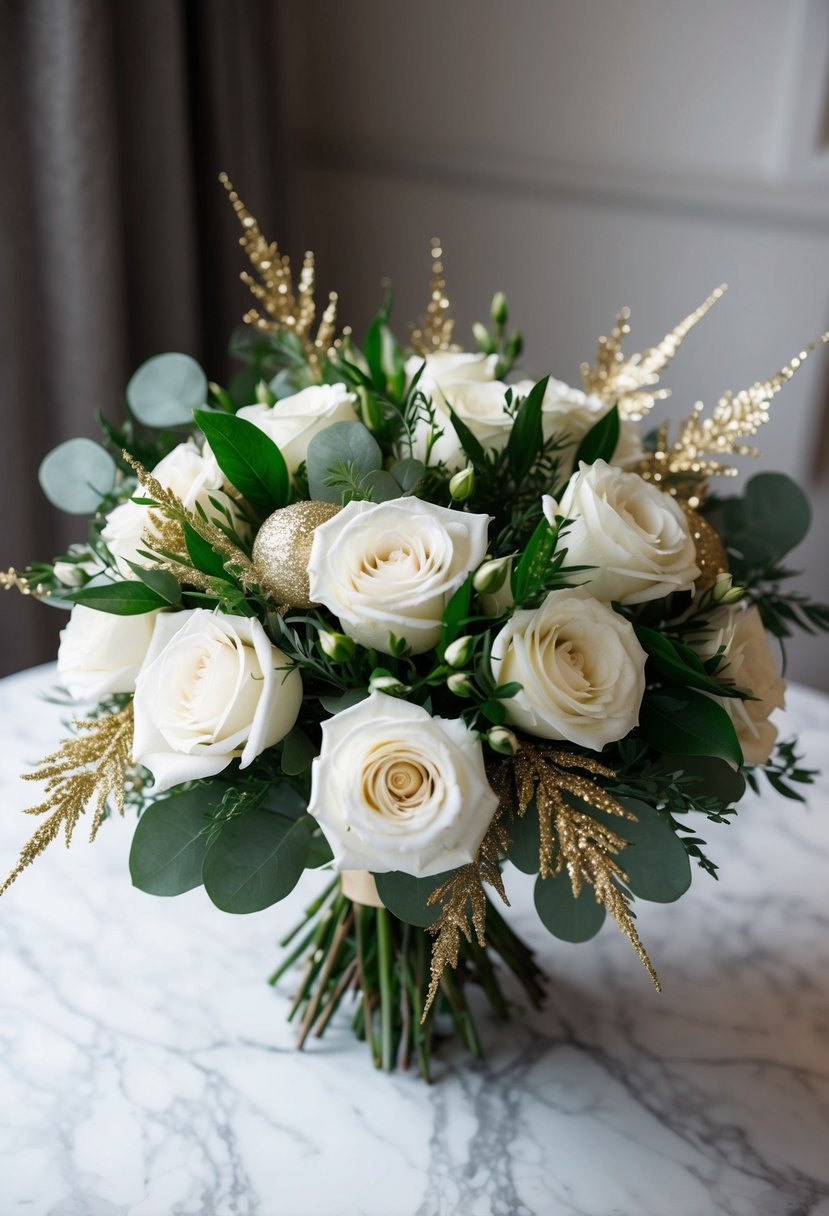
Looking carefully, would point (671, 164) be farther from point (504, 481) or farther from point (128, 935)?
point (128, 935)

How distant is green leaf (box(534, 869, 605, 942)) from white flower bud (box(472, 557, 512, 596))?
0.71 ft

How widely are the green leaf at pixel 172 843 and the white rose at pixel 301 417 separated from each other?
218 mm

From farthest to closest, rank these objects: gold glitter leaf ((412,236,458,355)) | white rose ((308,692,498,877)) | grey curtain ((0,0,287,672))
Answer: grey curtain ((0,0,287,672)) → gold glitter leaf ((412,236,458,355)) → white rose ((308,692,498,877))

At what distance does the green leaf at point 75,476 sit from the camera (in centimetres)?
82

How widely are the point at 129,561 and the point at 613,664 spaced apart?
0.96ft

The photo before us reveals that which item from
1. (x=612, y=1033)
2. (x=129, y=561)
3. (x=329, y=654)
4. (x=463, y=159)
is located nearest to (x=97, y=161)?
(x=463, y=159)

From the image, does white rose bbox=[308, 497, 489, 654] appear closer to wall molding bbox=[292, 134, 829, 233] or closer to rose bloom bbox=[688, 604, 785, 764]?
rose bloom bbox=[688, 604, 785, 764]

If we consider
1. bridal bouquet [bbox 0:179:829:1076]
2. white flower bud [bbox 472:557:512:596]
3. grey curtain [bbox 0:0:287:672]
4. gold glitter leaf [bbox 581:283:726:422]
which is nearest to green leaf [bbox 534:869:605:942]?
bridal bouquet [bbox 0:179:829:1076]

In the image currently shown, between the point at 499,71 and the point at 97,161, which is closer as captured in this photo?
the point at 97,161

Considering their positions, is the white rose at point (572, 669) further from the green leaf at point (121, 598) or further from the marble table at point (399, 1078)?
the marble table at point (399, 1078)

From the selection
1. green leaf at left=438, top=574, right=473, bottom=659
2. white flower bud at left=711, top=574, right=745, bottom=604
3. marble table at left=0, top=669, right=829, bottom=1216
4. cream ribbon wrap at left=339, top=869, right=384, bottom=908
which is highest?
green leaf at left=438, top=574, right=473, bottom=659

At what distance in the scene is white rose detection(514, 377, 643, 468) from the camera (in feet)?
2.38

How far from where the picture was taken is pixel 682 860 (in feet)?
2.12

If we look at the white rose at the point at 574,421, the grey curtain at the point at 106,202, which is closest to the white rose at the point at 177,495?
the white rose at the point at 574,421
